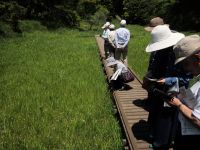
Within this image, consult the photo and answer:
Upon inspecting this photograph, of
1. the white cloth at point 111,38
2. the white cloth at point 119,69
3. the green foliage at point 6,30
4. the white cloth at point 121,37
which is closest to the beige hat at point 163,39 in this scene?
the white cloth at point 119,69

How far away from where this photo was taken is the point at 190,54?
3.58 meters

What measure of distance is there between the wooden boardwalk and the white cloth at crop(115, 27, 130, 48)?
122cm

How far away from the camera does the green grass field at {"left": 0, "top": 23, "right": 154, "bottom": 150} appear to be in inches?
295

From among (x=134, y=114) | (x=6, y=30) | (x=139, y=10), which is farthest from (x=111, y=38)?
(x=139, y=10)

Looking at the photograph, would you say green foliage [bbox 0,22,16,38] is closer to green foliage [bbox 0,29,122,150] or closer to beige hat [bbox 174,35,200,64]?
green foliage [bbox 0,29,122,150]

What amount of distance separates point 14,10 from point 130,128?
33555 mm

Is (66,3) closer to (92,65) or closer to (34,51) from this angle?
(34,51)

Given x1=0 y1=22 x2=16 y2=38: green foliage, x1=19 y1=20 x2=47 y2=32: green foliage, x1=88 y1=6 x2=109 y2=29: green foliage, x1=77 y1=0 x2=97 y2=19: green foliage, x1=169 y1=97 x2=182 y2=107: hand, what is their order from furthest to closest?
x1=77 y1=0 x2=97 y2=19: green foliage < x1=88 y1=6 x2=109 y2=29: green foliage < x1=19 y1=20 x2=47 y2=32: green foliage < x1=0 y1=22 x2=16 y2=38: green foliage < x1=169 y1=97 x2=182 y2=107: hand

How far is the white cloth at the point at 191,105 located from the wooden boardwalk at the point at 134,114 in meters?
2.85

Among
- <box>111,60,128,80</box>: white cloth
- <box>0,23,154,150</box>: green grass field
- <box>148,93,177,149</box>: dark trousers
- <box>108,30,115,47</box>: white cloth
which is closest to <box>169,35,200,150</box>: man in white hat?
<box>148,93,177,149</box>: dark trousers

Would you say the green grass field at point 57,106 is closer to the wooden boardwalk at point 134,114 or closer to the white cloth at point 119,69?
the wooden boardwalk at point 134,114

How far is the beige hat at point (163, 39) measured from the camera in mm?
5855

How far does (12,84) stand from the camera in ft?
41.9

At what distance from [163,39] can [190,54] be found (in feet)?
7.84
